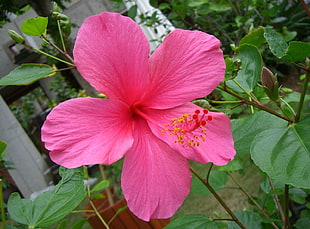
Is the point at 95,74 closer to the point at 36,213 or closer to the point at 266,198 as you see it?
the point at 36,213

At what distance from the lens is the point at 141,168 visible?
51 cm

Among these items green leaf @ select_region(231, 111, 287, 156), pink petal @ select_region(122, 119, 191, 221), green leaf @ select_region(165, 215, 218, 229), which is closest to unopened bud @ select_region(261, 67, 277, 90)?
green leaf @ select_region(231, 111, 287, 156)

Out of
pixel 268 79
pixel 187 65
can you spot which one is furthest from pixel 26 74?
pixel 268 79

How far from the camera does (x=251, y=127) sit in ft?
2.06

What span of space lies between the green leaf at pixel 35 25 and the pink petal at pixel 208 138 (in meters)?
0.31

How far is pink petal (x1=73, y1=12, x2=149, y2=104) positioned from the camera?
49 cm

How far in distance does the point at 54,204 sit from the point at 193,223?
0.32 m

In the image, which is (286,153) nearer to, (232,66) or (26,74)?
(232,66)

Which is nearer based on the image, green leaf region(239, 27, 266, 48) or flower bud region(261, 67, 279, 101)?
flower bud region(261, 67, 279, 101)

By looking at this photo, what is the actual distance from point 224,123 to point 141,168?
17cm

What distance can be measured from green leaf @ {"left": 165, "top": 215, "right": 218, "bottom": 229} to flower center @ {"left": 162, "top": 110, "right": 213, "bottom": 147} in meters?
0.25

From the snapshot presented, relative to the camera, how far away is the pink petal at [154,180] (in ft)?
1.62

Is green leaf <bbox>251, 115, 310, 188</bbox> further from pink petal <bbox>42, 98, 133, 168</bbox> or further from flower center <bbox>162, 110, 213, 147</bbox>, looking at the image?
pink petal <bbox>42, 98, 133, 168</bbox>

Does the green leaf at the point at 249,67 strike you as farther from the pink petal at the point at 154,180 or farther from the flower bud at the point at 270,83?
the pink petal at the point at 154,180
